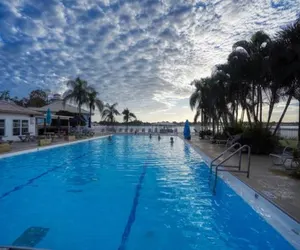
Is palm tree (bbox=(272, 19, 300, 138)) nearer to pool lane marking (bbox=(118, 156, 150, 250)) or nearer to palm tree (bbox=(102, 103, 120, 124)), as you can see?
pool lane marking (bbox=(118, 156, 150, 250))

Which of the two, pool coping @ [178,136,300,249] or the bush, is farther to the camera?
the bush

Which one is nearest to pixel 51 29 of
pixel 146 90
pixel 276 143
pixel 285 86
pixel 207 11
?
pixel 207 11

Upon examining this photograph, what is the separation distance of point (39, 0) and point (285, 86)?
11676mm

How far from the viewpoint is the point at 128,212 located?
15.9 ft

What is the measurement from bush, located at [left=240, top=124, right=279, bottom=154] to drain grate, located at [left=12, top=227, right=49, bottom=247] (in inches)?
381

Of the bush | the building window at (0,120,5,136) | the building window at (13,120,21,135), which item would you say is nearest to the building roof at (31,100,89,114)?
the building window at (13,120,21,135)

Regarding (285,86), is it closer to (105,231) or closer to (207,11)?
(207,11)

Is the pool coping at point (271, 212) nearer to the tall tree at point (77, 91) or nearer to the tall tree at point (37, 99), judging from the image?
the tall tree at point (77, 91)

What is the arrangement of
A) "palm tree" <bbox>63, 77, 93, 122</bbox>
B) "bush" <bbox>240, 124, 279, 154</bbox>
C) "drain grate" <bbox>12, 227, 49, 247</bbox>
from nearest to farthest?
"drain grate" <bbox>12, 227, 49, 247</bbox>, "bush" <bbox>240, 124, 279, 154</bbox>, "palm tree" <bbox>63, 77, 93, 122</bbox>

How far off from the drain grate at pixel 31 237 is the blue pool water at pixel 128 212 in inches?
1.7

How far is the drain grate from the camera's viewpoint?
3.49 meters

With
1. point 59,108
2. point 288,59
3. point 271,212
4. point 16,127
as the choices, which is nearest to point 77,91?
point 59,108

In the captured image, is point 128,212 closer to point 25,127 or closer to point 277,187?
point 277,187

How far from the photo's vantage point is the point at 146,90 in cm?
2972
